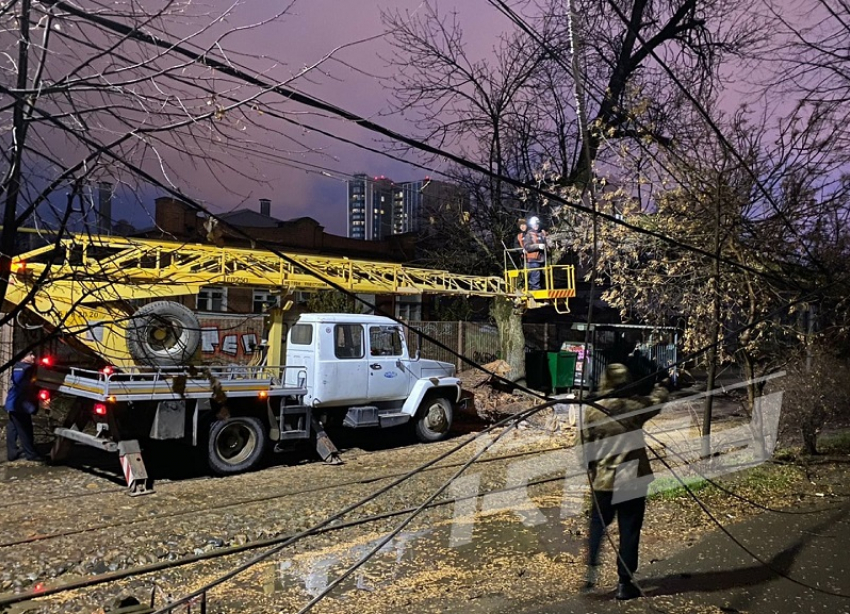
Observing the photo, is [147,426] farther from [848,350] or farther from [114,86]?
[848,350]

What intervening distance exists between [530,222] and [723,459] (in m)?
6.84

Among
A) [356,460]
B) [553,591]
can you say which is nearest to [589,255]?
[356,460]

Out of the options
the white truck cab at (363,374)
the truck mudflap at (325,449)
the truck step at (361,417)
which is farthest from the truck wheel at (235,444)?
the truck step at (361,417)

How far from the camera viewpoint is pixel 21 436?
10180mm

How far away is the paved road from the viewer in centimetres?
525

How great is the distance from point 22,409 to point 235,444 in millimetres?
2992

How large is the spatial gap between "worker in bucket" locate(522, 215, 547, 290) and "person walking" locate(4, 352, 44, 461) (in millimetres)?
9617

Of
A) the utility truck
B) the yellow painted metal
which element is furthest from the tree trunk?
the utility truck

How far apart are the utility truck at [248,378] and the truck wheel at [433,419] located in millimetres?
21

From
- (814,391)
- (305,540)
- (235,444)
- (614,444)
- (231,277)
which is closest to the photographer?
(614,444)

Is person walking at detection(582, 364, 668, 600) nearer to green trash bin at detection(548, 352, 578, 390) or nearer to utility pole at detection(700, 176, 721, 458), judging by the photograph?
utility pole at detection(700, 176, 721, 458)

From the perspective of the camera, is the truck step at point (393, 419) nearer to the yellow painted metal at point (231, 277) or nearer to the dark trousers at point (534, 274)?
the yellow painted metal at point (231, 277)

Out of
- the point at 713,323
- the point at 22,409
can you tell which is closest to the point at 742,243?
the point at 713,323

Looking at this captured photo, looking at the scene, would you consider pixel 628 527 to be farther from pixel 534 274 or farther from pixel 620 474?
pixel 534 274
